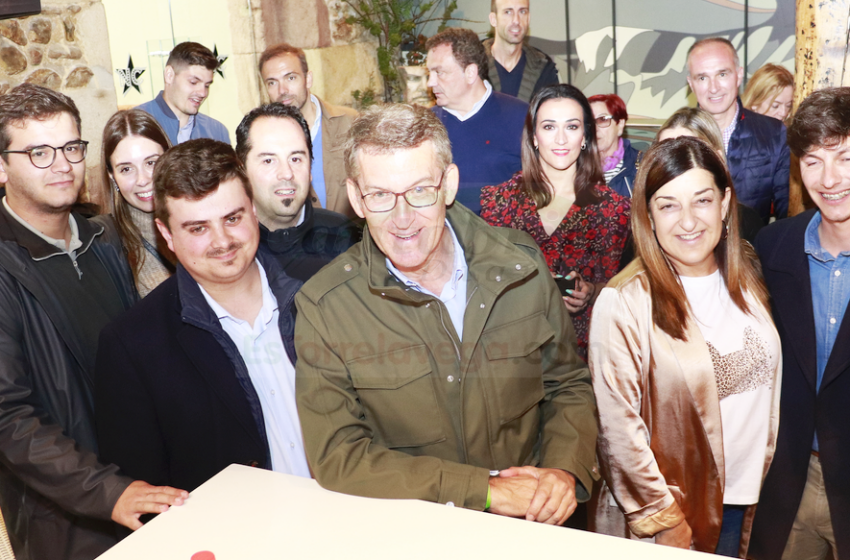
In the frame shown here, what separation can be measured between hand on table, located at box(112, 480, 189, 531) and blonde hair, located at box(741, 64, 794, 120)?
2.71 meters

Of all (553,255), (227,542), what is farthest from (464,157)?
(227,542)

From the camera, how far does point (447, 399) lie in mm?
1568

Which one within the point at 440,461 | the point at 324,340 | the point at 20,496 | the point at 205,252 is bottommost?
the point at 20,496

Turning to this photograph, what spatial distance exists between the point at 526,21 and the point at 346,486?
250 cm

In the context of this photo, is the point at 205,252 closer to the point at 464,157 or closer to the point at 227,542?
the point at 227,542

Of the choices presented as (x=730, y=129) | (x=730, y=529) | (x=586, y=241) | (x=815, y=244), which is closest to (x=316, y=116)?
(x=586, y=241)

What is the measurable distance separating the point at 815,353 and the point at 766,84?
5.63 ft

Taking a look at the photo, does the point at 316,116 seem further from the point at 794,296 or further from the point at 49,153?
the point at 794,296

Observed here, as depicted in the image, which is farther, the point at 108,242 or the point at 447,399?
the point at 108,242

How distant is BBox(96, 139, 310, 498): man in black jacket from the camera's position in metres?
1.70

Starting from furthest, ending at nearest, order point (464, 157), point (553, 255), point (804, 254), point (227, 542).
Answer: point (464, 157)
point (553, 255)
point (804, 254)
point (227, 542)

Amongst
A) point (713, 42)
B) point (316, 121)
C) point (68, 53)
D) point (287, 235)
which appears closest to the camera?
point (287, 235)

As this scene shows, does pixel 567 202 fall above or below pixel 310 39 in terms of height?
below

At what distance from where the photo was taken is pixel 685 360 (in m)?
1.74
